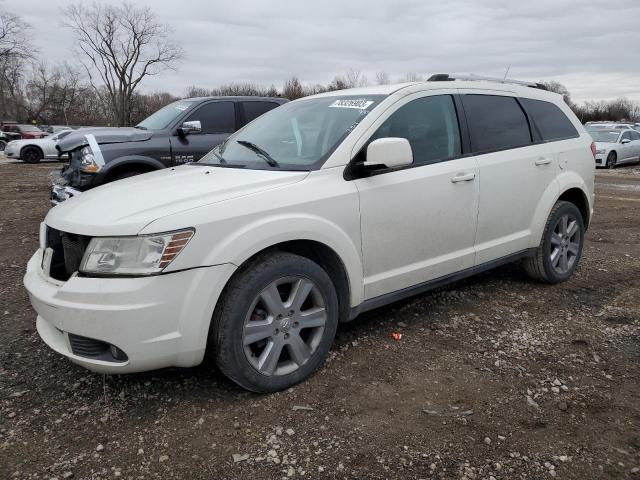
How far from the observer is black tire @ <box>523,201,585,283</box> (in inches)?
173

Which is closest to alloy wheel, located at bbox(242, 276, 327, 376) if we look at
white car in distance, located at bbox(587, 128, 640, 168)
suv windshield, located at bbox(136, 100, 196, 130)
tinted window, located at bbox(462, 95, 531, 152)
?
tinted window, located at bbox(462, 95, 531, 152)

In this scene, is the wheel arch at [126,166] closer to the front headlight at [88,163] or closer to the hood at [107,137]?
the front headlight at [88,163]

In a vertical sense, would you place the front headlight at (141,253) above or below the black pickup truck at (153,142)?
below

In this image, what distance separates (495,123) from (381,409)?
2499 mm

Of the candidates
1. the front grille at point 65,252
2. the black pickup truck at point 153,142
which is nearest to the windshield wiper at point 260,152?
the front grille at point 65,252

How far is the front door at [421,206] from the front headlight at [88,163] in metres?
4.00

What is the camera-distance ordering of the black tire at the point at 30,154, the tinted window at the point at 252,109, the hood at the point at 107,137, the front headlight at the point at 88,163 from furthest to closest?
1. the black tire at the point at 30,154
2. the tinted window at the point at 252,109
3. the hood at the point at 107,137
4. the front headlight at the point at 88,163

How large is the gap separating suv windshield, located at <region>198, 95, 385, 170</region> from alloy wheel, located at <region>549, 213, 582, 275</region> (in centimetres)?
225

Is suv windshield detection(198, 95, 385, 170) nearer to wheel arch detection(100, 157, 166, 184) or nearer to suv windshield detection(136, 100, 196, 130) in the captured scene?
wheel arch detection(100, 157, 166, 184)

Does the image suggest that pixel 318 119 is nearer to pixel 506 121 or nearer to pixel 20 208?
pixel 506 121

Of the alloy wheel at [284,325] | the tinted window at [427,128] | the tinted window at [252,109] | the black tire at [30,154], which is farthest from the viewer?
the black tire at [30,154]

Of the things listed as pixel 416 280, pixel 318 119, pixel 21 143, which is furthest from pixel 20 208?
pixel 21 143

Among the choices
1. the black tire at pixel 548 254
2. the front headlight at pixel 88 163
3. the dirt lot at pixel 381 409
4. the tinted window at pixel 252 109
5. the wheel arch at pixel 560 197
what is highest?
the tinted window at pixel 252 109

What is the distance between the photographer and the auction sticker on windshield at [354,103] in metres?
3.40
